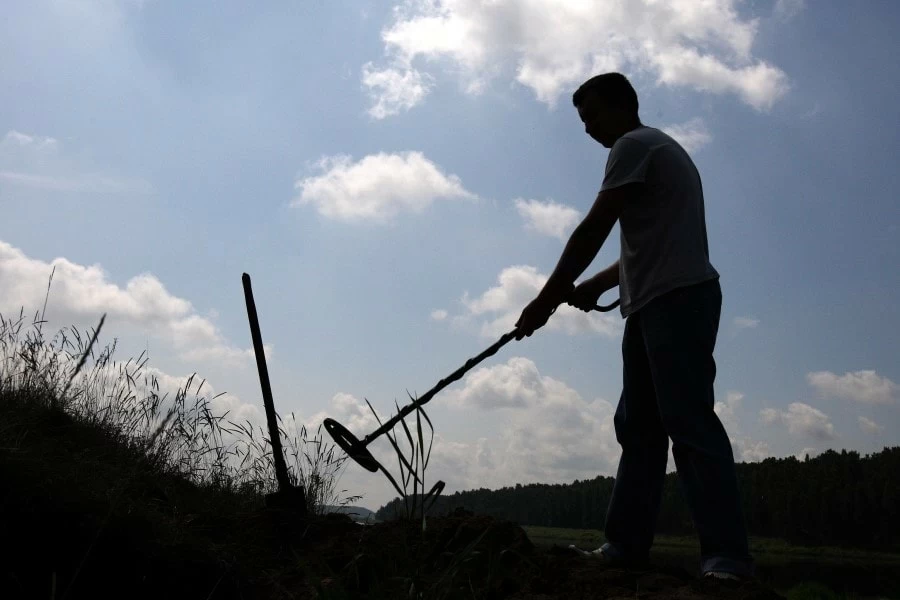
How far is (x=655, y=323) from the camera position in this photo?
3516mm

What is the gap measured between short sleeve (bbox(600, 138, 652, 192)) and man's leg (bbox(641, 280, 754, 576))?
61 cm

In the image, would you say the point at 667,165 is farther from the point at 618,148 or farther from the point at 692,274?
the point at 692,274

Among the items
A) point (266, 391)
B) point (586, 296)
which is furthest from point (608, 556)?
point (266, 391)

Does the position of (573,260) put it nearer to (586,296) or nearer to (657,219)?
(657,219)

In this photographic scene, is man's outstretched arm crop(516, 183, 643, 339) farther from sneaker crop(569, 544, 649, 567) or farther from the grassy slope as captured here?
the grassy slope

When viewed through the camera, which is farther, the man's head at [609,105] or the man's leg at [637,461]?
the man's head at [609,105]

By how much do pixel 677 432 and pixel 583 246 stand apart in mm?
1016

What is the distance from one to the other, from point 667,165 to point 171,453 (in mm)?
4205

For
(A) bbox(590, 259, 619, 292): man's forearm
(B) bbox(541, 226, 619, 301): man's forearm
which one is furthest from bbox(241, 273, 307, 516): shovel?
(A) bbox(590, 259, 619, 292): man's forearm

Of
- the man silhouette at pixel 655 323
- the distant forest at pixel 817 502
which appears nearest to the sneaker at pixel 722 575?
the man silhouette at pixel 655 323

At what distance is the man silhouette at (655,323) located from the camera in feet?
10.8

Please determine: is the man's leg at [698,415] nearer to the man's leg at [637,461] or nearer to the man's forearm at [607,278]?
the man's leg at [637,461]

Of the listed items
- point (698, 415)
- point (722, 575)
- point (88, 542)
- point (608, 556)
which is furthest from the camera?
point (608, 556)

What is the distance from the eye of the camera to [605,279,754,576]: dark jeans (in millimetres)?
3258
